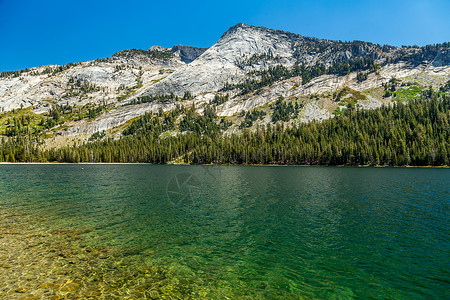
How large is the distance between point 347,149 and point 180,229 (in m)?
186

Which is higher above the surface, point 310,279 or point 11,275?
point 11,275

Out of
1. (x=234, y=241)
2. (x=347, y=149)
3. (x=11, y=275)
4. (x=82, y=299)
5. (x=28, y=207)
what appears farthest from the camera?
(x=347, y=149)

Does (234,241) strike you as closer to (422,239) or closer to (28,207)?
(422,239)

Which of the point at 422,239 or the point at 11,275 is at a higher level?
the point at 11,275

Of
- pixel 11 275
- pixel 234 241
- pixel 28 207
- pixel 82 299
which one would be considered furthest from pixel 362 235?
pixel 28 207

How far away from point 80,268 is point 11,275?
4.18 meters

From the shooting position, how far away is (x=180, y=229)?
2762cm

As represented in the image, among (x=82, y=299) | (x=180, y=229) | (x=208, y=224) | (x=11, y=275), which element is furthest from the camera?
(x=208, y=224)

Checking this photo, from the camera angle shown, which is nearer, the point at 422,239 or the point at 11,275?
the point at 11,275

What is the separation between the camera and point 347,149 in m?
182

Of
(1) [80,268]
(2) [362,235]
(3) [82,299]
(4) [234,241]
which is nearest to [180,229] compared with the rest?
(4) [234,241]

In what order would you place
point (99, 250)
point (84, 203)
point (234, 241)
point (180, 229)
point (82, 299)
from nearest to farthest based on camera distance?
point (82, 299)
point (99, 250)
point (234, 241)
point (180, 229)
point (84, 203)

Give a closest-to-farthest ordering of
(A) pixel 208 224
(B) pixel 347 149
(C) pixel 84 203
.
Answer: (A) pixel 208 224 → (C) pixel 84 203 → (B) pixel 347 149

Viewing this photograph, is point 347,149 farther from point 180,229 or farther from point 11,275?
A: point 11,275
